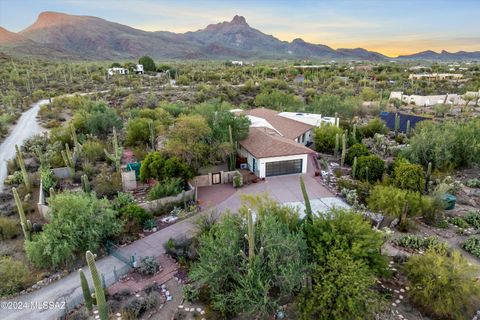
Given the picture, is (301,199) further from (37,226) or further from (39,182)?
(39,182)

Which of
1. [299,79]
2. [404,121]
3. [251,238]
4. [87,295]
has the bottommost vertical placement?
[87,295]

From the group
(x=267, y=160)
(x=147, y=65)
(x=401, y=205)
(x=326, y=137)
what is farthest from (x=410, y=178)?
(x=147, y=65)

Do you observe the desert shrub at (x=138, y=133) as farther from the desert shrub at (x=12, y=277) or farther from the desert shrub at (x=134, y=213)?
the desert shrub at (x=12, y=277)

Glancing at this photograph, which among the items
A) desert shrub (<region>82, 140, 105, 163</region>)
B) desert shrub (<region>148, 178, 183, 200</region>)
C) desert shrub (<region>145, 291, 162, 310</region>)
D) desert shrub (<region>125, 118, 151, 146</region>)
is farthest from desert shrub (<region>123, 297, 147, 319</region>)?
desert shrub (<region>125, 118, 151, 146</region>)

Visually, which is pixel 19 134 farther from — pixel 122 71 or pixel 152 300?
pixel 122 71

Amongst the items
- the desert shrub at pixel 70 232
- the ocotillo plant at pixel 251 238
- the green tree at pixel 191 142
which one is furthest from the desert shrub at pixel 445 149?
the desert shrub at pixel 70 232

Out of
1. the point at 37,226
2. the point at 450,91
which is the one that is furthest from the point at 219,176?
the point at 450,91

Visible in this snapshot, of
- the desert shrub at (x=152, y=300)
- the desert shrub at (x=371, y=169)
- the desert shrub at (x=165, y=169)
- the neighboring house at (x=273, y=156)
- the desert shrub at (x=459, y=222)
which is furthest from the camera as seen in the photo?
the neighboring house at (x=273, y=156)
